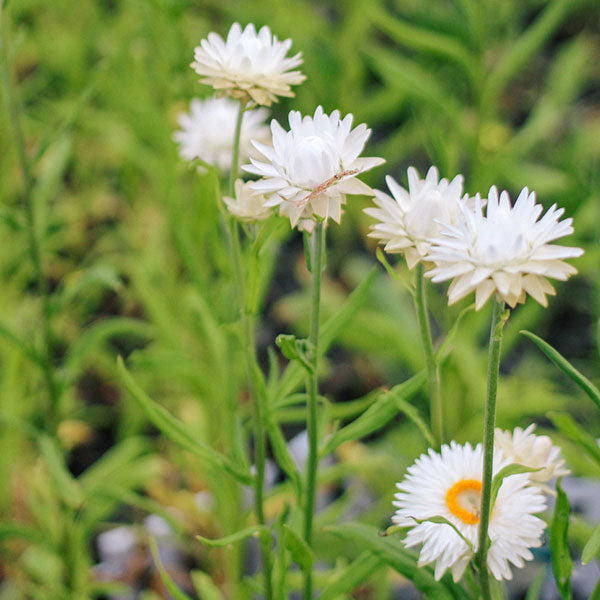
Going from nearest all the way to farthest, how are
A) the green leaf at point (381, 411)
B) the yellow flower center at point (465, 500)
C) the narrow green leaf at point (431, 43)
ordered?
the yellow flower center at point (465, 500) < the green leaf at point (381, 411) < the narrow green leaf at point (431, 43)

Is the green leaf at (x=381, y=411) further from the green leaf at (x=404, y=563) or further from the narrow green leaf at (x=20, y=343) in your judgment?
the narrow green leaf at (x=20, y=343)

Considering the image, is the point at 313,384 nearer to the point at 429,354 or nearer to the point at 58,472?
the point at 429,354

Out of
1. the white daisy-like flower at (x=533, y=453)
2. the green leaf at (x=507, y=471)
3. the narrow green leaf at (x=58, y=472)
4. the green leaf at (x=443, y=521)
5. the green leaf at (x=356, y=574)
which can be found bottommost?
the narrow green leaf at (x=58, y=472)

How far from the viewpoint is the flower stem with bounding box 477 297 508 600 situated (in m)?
0.47

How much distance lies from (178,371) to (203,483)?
0.33m

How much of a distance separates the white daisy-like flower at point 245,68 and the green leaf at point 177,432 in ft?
0.86

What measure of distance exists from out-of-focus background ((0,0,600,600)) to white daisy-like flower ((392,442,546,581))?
70 millimetres

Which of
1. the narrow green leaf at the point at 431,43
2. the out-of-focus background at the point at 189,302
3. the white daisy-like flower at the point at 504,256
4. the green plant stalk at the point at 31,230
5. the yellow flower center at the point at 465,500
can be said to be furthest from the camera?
the narrow green leaf at the point at 431,43

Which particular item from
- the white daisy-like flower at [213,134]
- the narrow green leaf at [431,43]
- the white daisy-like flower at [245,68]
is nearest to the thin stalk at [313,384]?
the white daisy-like flower at [245,68]

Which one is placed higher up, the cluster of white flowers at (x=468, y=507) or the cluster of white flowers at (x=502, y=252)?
the cluster of white flowers at (x=502, y=252)

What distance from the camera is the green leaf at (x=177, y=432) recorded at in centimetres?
69

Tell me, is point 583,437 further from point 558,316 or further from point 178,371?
point 558,316

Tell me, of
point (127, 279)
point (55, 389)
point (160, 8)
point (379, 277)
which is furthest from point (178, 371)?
point (127, 279)

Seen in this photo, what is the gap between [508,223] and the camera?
18.0 inches
